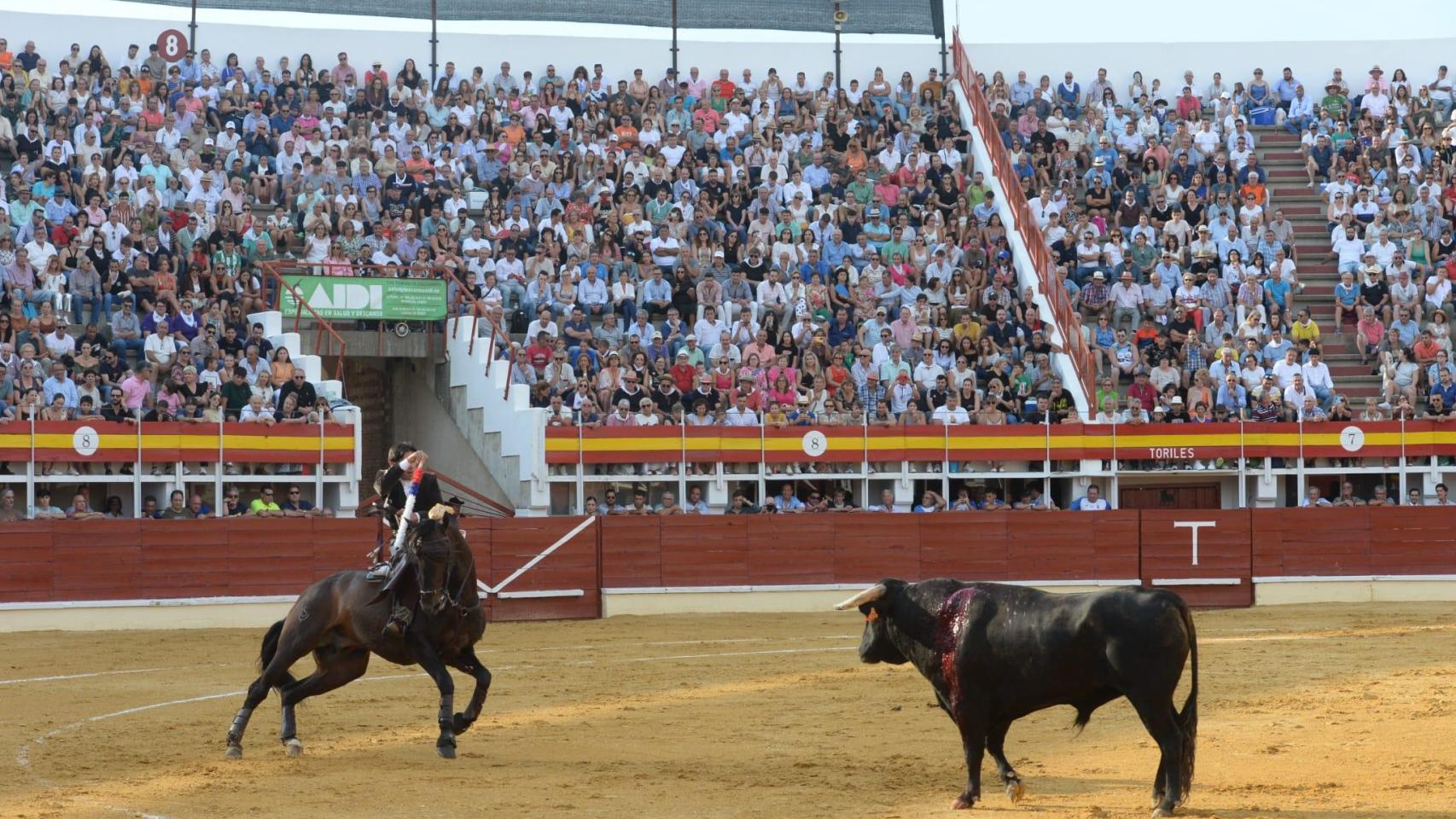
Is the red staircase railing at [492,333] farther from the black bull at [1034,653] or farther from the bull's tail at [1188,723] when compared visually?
the bull's tail at [1188,723]

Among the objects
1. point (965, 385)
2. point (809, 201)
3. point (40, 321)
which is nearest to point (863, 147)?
point (809, 201)

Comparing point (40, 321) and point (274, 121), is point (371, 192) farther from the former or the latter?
point (40, 321)

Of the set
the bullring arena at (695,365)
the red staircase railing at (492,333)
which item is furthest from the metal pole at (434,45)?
the red staircase railing at (492,333)

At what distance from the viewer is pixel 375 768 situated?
34.7 feet

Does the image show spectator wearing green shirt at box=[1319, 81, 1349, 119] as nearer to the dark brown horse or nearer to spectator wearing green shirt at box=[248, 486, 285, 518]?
spectator wearing green shirt at box=[248, 486, 285, 518]

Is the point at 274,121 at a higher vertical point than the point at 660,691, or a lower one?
higher

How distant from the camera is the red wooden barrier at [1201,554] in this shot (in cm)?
2208

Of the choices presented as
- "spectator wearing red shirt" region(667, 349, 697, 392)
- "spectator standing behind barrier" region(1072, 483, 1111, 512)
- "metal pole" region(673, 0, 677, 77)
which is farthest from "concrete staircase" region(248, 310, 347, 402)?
"metal pole" region(673, 0, 677, 77)

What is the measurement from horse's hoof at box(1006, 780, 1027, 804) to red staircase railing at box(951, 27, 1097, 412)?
14.3 m

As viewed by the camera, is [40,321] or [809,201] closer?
[40,321]

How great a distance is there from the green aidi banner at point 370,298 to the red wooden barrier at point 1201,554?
9.30 m

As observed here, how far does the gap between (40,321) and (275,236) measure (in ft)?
12.3

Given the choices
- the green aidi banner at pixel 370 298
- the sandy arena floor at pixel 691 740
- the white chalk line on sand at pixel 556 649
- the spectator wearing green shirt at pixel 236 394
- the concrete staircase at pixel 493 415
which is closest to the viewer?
the sandy arena floor at pixel 691 740

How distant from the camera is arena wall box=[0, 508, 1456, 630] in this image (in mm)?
19672
